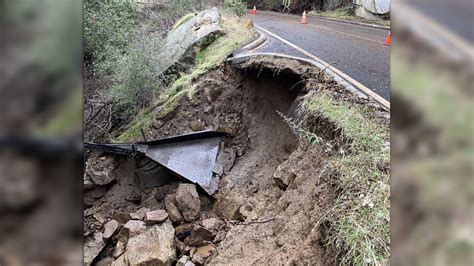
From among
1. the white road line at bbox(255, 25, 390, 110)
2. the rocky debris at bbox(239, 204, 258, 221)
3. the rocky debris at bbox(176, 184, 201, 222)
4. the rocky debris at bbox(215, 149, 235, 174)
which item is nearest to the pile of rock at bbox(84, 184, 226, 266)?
the rocky debris at bbox(176, 184, 201, 222)

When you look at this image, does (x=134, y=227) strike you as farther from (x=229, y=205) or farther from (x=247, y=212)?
(x=247, y=212)

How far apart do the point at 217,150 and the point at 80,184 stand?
619cm

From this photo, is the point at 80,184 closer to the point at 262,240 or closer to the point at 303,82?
the point at 262,240

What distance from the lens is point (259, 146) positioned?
6.75m

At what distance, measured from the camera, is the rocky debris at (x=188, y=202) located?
570 centimetres

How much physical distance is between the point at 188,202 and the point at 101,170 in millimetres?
1988

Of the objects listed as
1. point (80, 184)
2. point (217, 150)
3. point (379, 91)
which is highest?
point (80, 184)

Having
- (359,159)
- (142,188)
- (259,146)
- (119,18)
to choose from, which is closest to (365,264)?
(359,159)

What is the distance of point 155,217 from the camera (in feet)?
18.6

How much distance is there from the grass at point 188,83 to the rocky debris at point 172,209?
5.62 ft

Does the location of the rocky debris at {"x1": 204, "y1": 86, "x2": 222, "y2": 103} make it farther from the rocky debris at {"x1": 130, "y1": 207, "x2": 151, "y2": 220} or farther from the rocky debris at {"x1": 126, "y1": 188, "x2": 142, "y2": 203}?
the rocky debris at {"x1": 130, "y1": 207, "x2": 151, "y2": 220}

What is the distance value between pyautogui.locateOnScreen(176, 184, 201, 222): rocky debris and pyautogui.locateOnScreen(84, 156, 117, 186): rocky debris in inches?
62.9

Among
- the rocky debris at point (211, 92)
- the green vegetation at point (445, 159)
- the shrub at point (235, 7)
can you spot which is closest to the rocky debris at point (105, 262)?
the rocky debris at point (211, 92)

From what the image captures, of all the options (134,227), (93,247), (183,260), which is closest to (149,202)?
(134,227)
